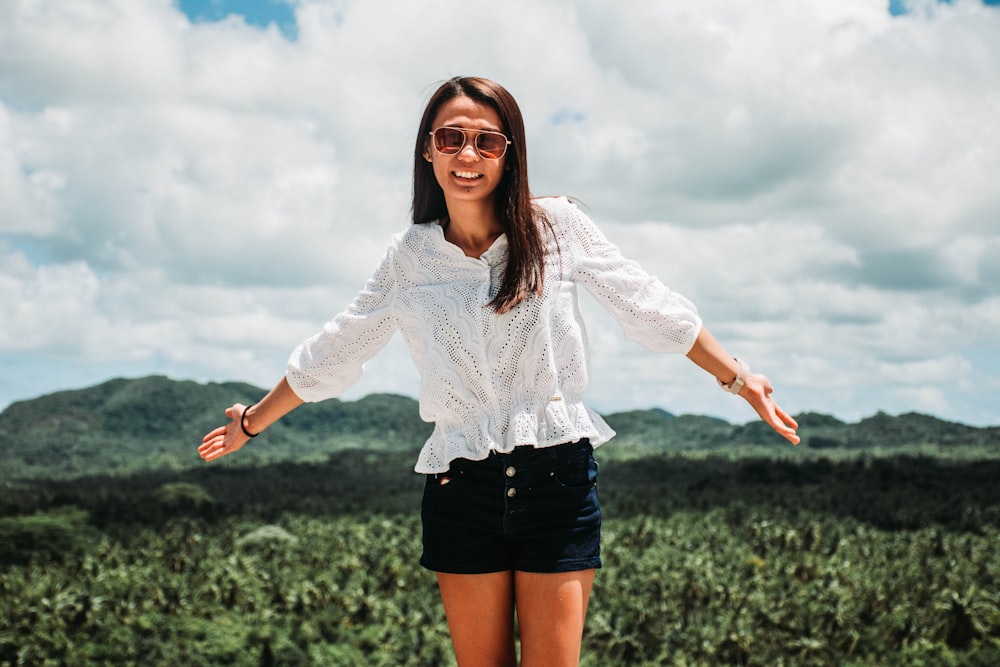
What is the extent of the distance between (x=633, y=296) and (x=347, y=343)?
0.96m

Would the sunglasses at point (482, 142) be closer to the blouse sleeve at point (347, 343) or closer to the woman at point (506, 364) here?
the woman at point (506, 364)

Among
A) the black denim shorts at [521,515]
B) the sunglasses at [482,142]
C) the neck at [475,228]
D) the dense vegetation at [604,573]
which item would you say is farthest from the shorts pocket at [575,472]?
the dense vegetation at [604,573]

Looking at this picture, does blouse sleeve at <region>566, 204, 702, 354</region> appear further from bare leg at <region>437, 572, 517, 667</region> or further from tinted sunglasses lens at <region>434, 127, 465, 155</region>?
bare leg at <region>437, 572, 517, 667</region>

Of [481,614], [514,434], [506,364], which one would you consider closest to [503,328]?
[506,364]

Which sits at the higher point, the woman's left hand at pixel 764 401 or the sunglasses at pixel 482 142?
the sunglasses at pixel 482 142

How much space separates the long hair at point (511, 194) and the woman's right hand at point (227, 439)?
113 centimetres

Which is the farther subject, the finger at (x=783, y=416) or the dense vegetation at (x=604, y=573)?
the dense vegetation at (x=604, y=573)

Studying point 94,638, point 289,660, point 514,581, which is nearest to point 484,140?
point 514,581

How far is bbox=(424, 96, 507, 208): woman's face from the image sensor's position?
9.21 feet

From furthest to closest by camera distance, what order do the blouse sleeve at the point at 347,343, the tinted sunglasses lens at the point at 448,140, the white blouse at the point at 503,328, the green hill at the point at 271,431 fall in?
the green hill at the point at 271,431
the blouse sleeve at the point at 347,343
the tinted sunglasses lens at the point at 448,140
the white blouse at the point at 503,328

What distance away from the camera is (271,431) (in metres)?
138

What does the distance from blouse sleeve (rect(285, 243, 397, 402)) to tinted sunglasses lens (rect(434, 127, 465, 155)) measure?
0.42 meters

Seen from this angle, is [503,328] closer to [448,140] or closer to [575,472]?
[575,472]

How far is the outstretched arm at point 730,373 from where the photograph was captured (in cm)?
291
